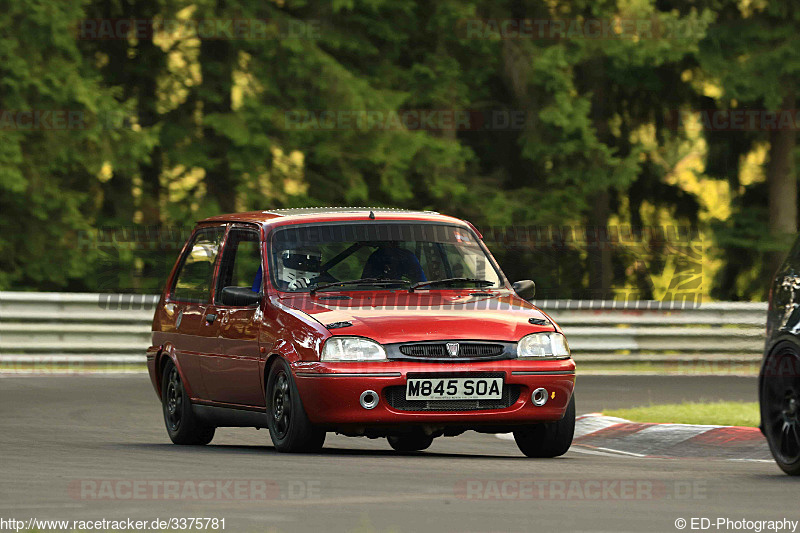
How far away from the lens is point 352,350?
1078 cm

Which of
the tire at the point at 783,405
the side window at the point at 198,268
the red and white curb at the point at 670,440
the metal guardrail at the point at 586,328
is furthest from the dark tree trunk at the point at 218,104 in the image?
the tire at the point at 783,405

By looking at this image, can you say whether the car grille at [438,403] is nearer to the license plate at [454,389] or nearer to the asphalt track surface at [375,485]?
the license plate at [454,389]

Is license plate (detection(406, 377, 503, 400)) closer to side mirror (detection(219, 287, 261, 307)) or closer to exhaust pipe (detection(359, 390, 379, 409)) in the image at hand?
exhaust pipe (detection(359, 390, 379, 409))

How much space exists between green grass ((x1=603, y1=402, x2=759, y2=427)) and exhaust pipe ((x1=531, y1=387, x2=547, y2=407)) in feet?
11.6

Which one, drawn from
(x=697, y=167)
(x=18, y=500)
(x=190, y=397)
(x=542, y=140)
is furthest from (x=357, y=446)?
(x=697, y=167)

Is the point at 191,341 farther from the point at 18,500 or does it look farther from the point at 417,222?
the point at 18,500

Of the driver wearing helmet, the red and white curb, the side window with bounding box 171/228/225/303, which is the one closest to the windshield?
the driver wearing helmet

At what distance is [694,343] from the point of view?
24922 mm

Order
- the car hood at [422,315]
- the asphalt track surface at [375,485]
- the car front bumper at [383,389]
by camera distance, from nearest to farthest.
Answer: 1. the asphalt track surface at [375,485]
2. the car front bumper at [383,389]
3. the car hood at [422,315]

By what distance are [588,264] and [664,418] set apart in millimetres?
19137

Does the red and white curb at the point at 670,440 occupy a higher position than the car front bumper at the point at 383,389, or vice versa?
the car front bumper at the point at 383,389

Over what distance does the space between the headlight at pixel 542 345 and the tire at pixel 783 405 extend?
55.3 inches

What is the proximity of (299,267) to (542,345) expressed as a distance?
1.82 metres

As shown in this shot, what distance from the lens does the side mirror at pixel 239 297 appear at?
38.3 ft
